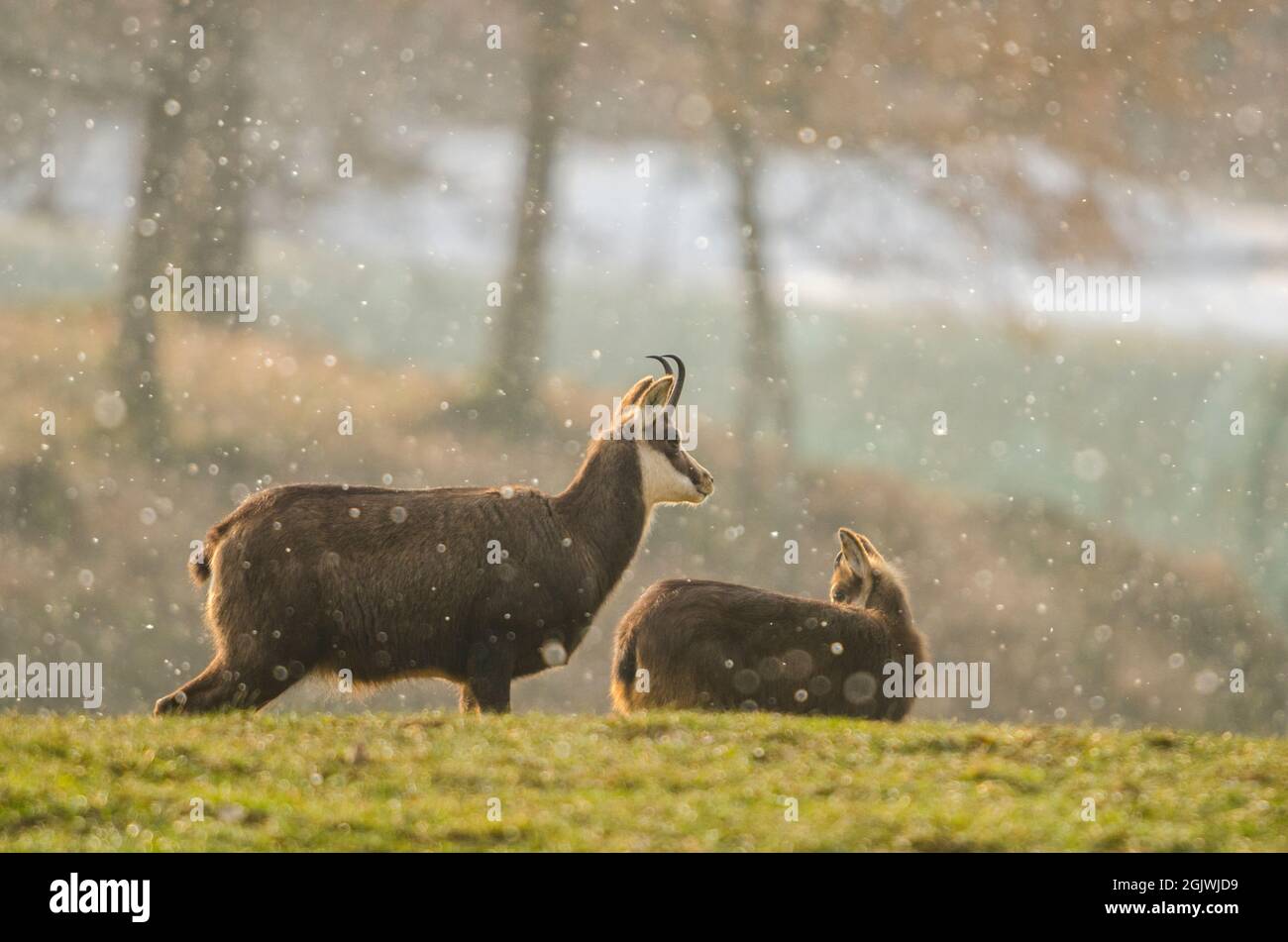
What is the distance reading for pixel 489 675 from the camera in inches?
461

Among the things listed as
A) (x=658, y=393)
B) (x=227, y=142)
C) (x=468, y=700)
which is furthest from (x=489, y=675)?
(x=227, y=142)

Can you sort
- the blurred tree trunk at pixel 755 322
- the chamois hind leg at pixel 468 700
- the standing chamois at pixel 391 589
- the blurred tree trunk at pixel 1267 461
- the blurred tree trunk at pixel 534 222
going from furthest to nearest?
the blurred tree trunk at pixel 1267 461 < the blurred tree trunk at pixel 755 322 < the blurred tree trunk at pixel 534 222 < the chamois hind leg at pixel 468 700 < the standing chamois at pixel 391 589

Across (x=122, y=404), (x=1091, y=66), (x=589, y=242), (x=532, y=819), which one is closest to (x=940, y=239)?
(x=1091, y=66)

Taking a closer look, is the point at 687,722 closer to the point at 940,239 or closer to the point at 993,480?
the point at 940,239

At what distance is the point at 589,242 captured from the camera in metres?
34.6

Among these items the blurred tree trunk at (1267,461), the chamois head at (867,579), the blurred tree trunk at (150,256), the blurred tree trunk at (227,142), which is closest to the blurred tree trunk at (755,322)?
the blurred tree trunk at (227,142)

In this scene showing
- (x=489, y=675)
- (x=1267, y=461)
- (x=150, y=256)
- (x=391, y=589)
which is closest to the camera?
(x=391, y=589)

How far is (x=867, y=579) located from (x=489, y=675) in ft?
11.8

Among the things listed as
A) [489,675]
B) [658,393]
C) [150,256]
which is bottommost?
[489,675]

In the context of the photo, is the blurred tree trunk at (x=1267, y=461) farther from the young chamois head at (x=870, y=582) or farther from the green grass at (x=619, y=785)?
the green grass at (x=619, y=785)

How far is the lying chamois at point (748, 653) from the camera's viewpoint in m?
11.9

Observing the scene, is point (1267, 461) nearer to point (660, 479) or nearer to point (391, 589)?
point (660, 479)

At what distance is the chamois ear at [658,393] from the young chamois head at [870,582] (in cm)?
200

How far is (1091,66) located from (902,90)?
4731 millimetres
